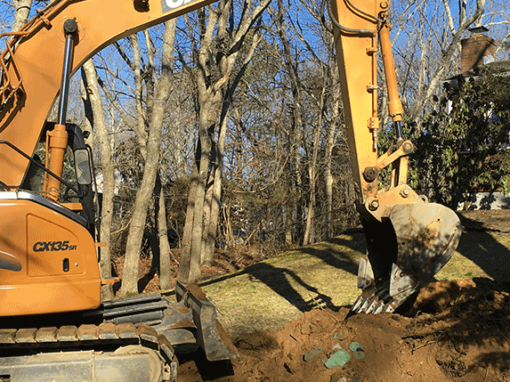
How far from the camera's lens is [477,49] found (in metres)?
19.9

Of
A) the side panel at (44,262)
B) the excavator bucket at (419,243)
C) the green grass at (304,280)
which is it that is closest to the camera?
the side panel at (44,262)

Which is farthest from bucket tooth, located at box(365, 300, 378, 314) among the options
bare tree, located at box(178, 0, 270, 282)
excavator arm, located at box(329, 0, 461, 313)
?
bare tree, located at box(178, 0, 270, 282)

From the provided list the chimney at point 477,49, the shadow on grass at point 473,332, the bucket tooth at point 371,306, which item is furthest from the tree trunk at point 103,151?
the chimney at point 477,49

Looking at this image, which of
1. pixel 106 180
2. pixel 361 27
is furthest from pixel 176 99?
pixel 361 27

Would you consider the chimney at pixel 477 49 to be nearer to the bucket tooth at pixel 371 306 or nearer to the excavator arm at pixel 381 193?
the excavator arm at pixel 381 193

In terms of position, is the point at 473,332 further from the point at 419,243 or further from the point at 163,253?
the point at 163,253

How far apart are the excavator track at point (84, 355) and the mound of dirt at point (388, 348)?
798mm

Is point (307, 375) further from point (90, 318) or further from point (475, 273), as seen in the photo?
point (475, 273)

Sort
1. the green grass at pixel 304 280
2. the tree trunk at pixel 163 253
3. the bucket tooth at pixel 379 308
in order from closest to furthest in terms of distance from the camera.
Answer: the bucket tooth at pixel 379 308 → the green grass at pixel 304 280 → the tree trunk at pixel 163 253

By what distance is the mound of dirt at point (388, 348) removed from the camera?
4742mm

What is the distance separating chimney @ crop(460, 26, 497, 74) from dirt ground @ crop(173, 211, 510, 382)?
53.9ft

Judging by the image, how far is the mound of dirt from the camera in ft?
15.6

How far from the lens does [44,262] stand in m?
4.43

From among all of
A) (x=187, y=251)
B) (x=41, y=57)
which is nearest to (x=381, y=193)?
(x=41, y=57)
